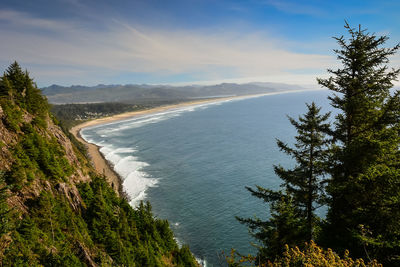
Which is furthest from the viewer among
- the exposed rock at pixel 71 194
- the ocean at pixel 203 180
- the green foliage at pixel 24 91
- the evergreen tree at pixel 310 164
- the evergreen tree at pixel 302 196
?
the ocean at pixel 203 180

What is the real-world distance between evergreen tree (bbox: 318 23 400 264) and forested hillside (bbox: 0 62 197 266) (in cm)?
1385

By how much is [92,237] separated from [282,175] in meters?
17.8

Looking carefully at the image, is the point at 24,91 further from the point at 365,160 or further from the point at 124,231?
the point at 365,160

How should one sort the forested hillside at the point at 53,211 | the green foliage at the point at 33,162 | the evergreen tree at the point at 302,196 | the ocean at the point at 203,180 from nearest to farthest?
the forested hillside at the point at 53,211 → the evergreen tree at the point at 302,196 → the green foliage at the point at 33,162 → the ocean at the point at 203,180

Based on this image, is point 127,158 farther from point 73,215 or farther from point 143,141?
point 73,215

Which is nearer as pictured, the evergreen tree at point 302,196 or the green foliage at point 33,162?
the evergreen tree at point 302,196

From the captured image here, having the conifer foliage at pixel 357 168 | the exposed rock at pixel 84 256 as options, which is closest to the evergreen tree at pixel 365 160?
the conifer foliage at pixel 357 168

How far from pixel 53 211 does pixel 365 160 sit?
22.0 m

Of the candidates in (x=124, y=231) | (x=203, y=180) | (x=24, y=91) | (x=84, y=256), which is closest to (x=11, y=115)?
(x=24, y=91)

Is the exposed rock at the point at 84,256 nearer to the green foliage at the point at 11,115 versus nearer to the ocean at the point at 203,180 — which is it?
the ocean at the point at 203,180

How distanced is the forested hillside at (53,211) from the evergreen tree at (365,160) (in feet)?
45.4

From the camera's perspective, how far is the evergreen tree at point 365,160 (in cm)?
1115

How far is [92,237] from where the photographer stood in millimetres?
20203

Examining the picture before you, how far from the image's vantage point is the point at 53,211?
17.4 meters
